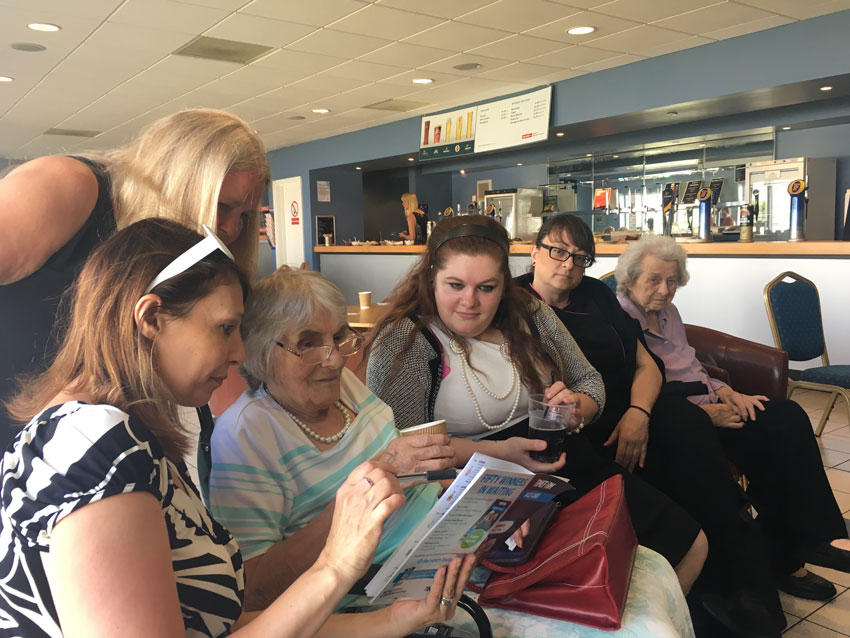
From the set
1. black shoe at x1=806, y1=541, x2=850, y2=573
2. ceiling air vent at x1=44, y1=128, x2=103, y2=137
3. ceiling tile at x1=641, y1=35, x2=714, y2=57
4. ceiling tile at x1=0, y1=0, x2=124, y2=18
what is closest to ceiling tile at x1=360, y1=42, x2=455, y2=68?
ceiling tile at x1=641, y1=35, x2=714, y2=57

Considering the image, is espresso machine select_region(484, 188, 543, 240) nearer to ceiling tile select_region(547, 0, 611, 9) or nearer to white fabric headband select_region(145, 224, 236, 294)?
ceiling tile select_region(547, 0, 611, 9)

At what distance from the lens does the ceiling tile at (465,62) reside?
5.80 m

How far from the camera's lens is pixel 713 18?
4.82 meters

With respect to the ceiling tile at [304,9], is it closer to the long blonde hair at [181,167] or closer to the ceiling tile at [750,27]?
the ceiling tile at [750,27]

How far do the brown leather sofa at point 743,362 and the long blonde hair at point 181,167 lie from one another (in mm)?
2275

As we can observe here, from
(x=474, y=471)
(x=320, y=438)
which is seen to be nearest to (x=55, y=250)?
(x=320, y=438)

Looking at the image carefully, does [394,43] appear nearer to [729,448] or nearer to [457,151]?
[457,151]

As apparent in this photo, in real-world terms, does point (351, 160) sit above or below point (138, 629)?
above

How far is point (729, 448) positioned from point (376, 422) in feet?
→ 5.45

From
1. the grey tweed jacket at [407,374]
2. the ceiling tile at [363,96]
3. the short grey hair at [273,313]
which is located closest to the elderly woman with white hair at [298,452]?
the short grey hair at [273,313]

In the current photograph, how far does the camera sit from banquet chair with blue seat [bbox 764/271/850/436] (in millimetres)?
4023

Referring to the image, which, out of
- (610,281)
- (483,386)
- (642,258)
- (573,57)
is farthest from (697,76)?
(483,386)

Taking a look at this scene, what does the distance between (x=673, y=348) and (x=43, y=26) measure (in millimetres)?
4496

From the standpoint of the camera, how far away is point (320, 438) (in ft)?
4.36
